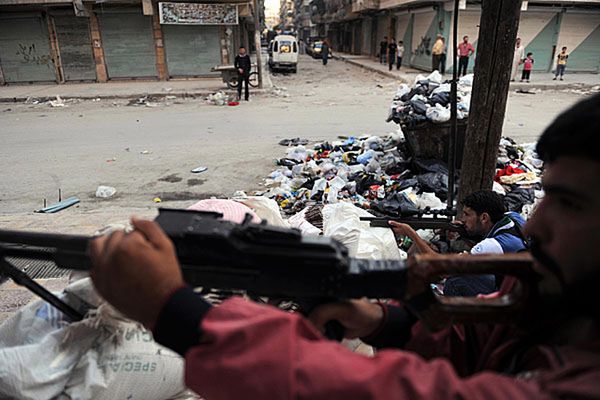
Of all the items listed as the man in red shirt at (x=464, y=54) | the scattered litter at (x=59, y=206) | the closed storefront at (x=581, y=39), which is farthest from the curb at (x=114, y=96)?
the closed storefront at (x=581, y=39)

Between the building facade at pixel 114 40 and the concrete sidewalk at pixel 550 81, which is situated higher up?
the building facade at pixel 114 40

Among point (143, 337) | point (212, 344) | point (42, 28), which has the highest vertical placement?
point (42, 28)

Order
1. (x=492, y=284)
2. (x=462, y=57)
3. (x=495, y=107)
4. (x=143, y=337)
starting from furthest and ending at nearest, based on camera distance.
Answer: (x=462, y=57), (x=495, y=107), (x=492, y=284), (x=143, y=337)

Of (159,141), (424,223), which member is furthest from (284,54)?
(424,223)

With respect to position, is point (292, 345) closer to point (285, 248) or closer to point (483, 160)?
point (285, 248)

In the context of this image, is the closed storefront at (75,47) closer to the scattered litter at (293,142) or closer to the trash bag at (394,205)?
the scattered litter at (293,142)

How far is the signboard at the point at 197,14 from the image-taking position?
1822 centimetres

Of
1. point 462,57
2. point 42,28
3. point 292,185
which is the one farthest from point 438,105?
point 42,28

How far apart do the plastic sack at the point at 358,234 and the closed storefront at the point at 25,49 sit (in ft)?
67.7

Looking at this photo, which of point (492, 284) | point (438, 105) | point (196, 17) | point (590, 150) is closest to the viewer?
point (590, 150)

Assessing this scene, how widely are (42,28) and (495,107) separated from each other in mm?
21211

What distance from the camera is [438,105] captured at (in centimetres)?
556

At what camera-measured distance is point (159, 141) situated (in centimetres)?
855

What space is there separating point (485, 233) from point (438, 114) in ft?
8.90
